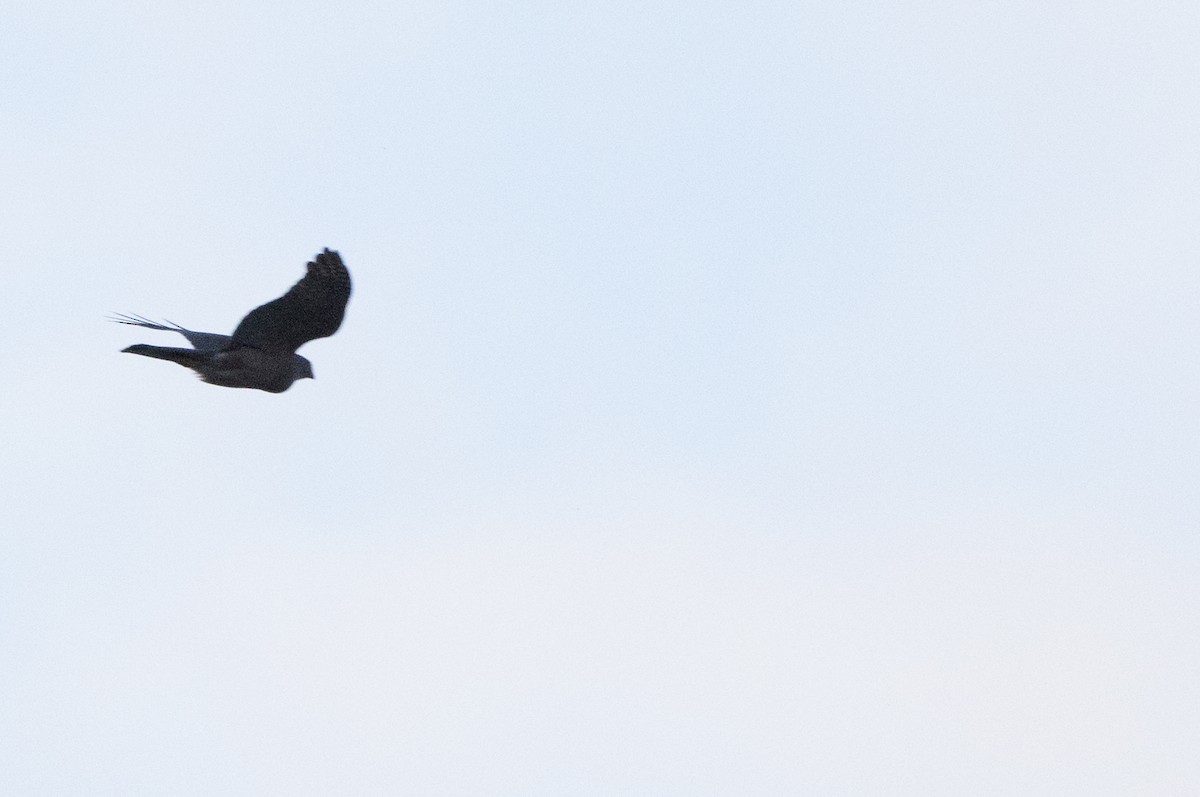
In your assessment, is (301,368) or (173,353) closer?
(173,353)

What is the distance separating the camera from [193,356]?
63.1ft

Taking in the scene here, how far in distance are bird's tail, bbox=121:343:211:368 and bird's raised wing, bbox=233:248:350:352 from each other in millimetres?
532

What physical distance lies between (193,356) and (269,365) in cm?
102

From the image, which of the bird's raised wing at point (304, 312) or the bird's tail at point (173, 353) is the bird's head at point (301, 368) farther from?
the bird's tail at point (173, 353)

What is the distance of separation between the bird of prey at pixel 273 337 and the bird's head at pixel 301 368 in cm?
1

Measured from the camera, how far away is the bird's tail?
18.9m

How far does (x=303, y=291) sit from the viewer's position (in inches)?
754

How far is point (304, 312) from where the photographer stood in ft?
63.5

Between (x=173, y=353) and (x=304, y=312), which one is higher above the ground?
(x=304, y=312)

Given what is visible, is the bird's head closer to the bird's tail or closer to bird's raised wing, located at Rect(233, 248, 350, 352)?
bird's raised wing, located at Rect(233, 248, 350, 352)

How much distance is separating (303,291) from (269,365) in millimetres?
1263

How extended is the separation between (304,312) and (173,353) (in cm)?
144

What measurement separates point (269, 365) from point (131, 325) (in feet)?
5.32

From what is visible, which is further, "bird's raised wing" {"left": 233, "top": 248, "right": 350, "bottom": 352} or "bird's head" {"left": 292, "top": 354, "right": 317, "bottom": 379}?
"bird's head" {"left": 292, "top": 354, "right": 317, "bottom": 379}
